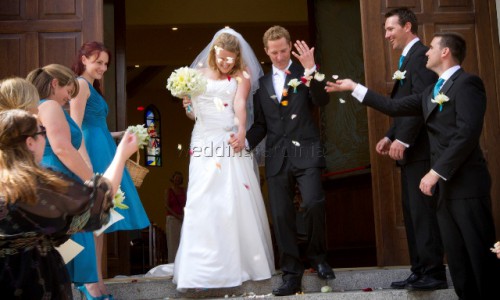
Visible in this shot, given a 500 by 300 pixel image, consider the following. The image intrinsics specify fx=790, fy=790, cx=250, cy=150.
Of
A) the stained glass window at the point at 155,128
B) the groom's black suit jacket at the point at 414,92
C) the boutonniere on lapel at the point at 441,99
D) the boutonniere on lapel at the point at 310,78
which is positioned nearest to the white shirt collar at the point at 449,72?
the boutonniere on lapel at the point at 441,99

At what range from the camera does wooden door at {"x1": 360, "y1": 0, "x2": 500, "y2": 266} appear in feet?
22.2

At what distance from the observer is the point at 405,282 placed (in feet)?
19.2

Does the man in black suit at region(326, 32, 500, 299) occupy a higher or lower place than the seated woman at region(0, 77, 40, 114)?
lower

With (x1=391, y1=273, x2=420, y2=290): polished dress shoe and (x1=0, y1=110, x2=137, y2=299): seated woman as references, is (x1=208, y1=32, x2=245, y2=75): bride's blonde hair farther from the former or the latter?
(x1=0, y1=110, x2=137, y2=299): seated woman

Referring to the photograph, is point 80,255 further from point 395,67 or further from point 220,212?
point 395,67

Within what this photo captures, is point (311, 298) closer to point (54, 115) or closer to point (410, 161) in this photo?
point (410, 161)

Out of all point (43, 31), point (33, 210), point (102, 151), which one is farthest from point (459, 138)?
point (43, 31)

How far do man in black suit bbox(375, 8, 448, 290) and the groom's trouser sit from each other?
62 cm

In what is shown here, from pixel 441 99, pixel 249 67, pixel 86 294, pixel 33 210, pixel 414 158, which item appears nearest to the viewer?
pixel 33 210

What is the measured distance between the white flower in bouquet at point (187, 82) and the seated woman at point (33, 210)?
2814 mm

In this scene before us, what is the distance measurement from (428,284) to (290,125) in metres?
1.62

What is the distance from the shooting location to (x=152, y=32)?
53.5 ft

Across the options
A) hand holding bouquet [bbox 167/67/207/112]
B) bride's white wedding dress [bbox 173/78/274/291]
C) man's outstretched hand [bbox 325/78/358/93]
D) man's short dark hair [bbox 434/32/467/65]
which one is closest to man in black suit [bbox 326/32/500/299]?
man's short dark hair [bbox 434/32/467/65]

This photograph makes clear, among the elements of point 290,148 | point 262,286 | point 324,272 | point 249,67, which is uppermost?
point 249,67
